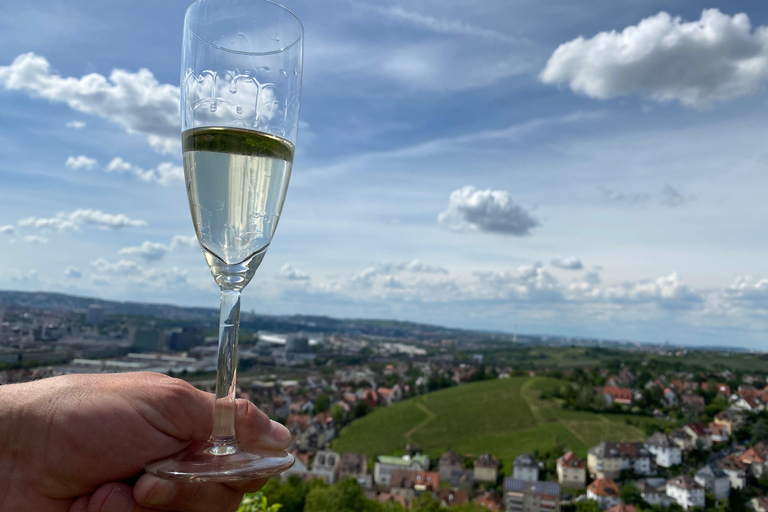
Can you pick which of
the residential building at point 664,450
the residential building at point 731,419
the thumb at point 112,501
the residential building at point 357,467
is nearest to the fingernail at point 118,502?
the thumb at point 112,501

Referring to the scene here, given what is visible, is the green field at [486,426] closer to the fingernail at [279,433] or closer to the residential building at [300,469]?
the residential building at [300,469]

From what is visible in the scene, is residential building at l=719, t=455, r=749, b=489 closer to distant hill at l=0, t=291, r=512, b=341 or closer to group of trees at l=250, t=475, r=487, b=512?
group of trees at l=250, t=475, r=487, b=512

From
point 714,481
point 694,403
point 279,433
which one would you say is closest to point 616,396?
point 694,403

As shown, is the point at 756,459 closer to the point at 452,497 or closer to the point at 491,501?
the point at 491,501

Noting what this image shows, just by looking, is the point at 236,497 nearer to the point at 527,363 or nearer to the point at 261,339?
the point at 261,339

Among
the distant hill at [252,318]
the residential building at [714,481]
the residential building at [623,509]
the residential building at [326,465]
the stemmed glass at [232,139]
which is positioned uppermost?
the stemmed glass at [232,139]
